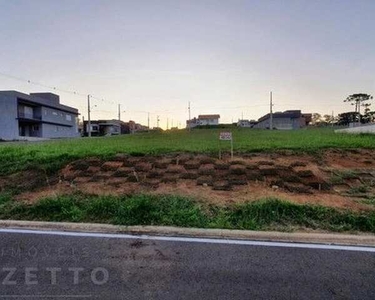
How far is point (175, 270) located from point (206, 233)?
1.23m

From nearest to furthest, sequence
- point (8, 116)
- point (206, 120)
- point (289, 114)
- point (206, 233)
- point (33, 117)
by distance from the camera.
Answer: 1. point (206, 233)
2. point (8, 116)
3. point (33, 117)
4. point (289, 114)
5. point (206, 120)

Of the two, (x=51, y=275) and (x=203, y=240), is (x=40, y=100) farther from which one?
(x=51, y=275)

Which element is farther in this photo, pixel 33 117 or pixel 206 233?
pixel 33 117

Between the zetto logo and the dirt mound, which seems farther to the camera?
the dirt mound

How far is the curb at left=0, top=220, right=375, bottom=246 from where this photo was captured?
4.49 meters

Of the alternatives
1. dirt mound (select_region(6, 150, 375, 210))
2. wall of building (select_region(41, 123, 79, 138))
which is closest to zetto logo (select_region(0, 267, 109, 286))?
dirt mound (select_region(6, 150, 375, 210))

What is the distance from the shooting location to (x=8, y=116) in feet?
152

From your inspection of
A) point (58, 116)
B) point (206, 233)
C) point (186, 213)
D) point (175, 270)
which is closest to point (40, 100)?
point (58, 116)

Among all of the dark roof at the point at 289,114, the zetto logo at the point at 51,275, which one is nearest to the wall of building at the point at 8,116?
the zetto logo at the point at 51,275

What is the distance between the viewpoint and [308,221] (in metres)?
5.14

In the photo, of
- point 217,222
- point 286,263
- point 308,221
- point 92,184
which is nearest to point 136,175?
point 92,184

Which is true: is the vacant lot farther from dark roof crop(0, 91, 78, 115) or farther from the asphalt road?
dark roof crop(0, 91, 78, 115)

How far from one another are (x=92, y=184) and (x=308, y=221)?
15.5ft

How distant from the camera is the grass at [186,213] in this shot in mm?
5066
